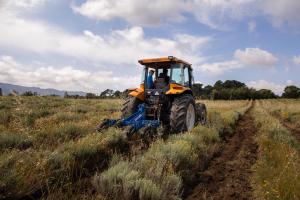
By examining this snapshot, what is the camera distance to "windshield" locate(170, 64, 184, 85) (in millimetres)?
10281

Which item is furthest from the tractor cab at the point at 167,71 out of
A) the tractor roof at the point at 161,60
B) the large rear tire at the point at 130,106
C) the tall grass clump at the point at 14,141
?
the tall grass clump at the point at 14,141

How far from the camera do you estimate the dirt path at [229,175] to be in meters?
5.06

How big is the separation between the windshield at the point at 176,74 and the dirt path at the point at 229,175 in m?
2.60

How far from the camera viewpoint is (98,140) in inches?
266

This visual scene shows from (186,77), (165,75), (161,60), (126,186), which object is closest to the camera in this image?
(126,186)

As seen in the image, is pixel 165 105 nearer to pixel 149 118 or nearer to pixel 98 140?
pixel 149 118

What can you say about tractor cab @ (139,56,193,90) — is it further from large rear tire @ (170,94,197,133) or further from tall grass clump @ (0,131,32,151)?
tall grass clump @ (0,131,32,151)

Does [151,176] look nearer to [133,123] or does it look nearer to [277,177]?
[277,177]

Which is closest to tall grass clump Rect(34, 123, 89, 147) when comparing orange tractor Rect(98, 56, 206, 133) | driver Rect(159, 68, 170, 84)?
orange tractor Rect(98, 56, 206, 133)

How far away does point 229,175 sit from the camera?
6160 millimetres

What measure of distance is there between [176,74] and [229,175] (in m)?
4.85

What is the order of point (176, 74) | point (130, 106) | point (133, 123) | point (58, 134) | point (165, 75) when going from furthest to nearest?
point (165, 75) → point (176, 74) → point (130, 106) → point (133, 123) → point (58, 134)

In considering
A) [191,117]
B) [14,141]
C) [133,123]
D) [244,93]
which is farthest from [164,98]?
[244,93]

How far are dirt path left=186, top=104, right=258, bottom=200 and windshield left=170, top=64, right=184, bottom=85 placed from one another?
2.60m
